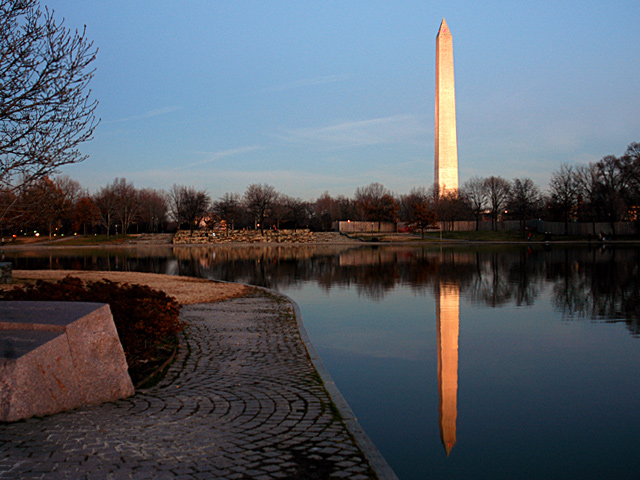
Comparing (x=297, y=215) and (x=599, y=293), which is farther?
(x=297, y=215)

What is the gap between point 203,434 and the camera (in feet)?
18.0

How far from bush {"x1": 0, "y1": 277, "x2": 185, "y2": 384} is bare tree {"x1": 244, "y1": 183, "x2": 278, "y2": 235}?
80199 millimetres

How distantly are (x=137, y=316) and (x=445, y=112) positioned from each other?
64.8 meters

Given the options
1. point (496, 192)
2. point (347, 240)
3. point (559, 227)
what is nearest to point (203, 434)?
point (347, 240)

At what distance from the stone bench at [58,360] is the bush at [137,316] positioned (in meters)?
1.06

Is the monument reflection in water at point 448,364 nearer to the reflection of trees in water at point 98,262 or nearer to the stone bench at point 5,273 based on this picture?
the stone bench at point 5,273

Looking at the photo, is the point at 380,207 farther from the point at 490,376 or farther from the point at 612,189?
the point at 490,376

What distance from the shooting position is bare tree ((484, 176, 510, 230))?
89438 millimetres

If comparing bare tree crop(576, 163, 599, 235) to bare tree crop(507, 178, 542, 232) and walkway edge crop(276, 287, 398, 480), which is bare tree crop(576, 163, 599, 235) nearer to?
bare tree crop(507, 178, 542, 232)

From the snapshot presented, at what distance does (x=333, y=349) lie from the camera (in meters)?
10.3

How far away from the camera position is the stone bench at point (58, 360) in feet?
18.3

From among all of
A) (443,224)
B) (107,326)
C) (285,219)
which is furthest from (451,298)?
(285,219)

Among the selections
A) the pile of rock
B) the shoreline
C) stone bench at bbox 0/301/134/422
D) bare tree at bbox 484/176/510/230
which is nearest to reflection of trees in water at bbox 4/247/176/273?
the shoreline

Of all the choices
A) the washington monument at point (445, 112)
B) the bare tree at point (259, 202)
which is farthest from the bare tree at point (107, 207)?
the washington monument at point (445, 112)
